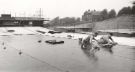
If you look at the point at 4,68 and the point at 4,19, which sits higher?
the point at 4,19

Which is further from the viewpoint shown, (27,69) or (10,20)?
(10,20)

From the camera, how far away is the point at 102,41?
12.6 m

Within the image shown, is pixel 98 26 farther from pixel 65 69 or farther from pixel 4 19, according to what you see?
Result: pixel 65 69

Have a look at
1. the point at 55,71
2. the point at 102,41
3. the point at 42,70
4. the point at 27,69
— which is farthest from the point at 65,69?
the point at 102,41

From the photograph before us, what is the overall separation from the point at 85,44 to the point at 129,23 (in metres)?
42.9

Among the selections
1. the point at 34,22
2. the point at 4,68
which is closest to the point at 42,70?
the point at 4,68

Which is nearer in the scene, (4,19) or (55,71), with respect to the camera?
(55,71)

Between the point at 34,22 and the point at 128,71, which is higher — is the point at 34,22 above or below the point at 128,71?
above

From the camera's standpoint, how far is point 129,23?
50.9 m

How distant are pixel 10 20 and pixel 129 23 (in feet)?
108

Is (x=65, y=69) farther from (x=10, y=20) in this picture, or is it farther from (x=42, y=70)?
(x=10, y=20)

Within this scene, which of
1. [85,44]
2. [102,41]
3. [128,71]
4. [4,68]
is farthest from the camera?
[102,41]

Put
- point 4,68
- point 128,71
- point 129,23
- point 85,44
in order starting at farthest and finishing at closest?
point 129,23, point 85,44, point 4,68, point 128,71

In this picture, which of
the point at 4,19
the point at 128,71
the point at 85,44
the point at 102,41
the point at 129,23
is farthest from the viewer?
the point at 129,23
